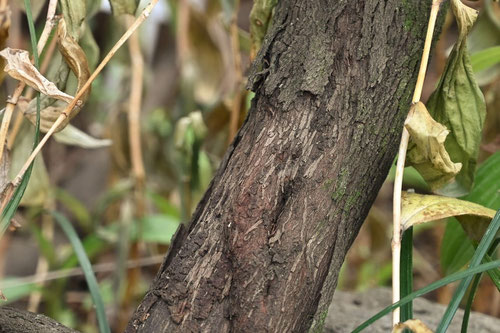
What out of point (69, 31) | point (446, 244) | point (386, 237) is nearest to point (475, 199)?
point (446, 244)

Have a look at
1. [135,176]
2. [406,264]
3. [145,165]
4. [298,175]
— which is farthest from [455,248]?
[145,165]

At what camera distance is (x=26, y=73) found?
60cm

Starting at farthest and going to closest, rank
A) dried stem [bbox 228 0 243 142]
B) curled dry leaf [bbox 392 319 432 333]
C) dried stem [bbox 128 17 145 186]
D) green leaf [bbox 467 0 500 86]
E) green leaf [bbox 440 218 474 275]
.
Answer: dried stem [bbox 128 17 145 186]
dried stem [bbox 228 0 243 142]
green leaf [bbox 467 0 500 86]
green leaf [bbox 440 218 474 275]
curled dry leaf [bbox 392 319 432 333]

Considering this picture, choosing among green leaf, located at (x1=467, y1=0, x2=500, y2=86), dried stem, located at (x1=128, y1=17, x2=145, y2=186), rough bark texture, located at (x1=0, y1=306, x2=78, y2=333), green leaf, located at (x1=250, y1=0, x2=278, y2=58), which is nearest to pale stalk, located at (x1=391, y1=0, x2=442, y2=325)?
green leaf, located at (x1=250, y1=0, x2=278, y2=58)

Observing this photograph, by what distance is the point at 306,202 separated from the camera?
1.97ft

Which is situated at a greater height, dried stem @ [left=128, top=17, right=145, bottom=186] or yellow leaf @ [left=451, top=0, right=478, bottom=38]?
yellow leaf @ [left=451, top=0, right=478, bottom=38]

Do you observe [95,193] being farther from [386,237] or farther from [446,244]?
[446,244]

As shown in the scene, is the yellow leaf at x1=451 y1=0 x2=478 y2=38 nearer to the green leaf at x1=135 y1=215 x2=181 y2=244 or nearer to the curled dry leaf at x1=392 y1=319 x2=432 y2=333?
the curled dry leaf at x1=392 y1=319 x2=432 y2=333

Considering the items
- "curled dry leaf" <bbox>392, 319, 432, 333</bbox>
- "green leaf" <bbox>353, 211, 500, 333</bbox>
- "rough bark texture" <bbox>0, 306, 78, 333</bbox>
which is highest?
"green leaf" <bbox>353, 211, 500, 333</bbox>

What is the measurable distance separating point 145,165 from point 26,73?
1.15 meters

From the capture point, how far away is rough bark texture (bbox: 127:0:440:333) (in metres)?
0.59

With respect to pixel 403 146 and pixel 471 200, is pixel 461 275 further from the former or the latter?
pixel 471 200

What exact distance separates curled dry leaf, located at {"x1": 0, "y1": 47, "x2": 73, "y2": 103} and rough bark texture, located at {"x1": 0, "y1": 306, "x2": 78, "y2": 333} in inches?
7.8

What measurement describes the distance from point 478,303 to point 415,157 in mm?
1008
